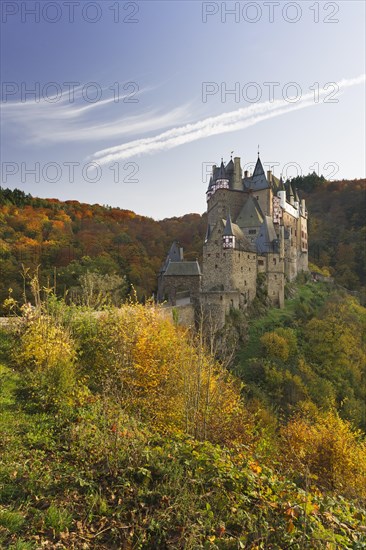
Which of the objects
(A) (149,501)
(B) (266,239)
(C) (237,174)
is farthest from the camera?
(C) (237,174)

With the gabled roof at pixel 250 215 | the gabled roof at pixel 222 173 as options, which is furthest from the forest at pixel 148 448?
→ the gabled roof at pixel 222 173

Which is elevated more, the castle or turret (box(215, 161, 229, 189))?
turret (box(215, 161, 229, 189))

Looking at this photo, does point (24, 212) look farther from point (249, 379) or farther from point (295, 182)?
point (295, 182)

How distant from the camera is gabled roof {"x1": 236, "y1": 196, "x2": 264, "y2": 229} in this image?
36000mm

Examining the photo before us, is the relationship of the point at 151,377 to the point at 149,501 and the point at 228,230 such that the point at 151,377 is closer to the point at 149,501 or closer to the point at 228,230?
the point at 149,501

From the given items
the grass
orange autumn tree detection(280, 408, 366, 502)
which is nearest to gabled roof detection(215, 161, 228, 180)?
orange autumn tree detection(280, 408, 366, 502)

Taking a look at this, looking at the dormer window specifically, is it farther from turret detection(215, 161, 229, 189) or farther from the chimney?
the chimney

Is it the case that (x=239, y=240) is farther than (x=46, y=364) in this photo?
Yes

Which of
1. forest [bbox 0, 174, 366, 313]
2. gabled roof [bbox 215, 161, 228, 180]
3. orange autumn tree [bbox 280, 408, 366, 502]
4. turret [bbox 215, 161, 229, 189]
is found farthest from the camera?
gabled roof [bbox 215, 161, 228, 180]

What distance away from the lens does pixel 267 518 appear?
427 centimetres

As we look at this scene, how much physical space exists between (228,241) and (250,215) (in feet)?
32.2

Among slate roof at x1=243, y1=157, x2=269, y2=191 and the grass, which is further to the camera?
slate roof at x1=243, y1=157, x2=269, y2=191

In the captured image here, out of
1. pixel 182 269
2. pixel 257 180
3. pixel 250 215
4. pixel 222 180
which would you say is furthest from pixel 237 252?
pixel 257 180

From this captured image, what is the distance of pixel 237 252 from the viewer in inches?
1133
